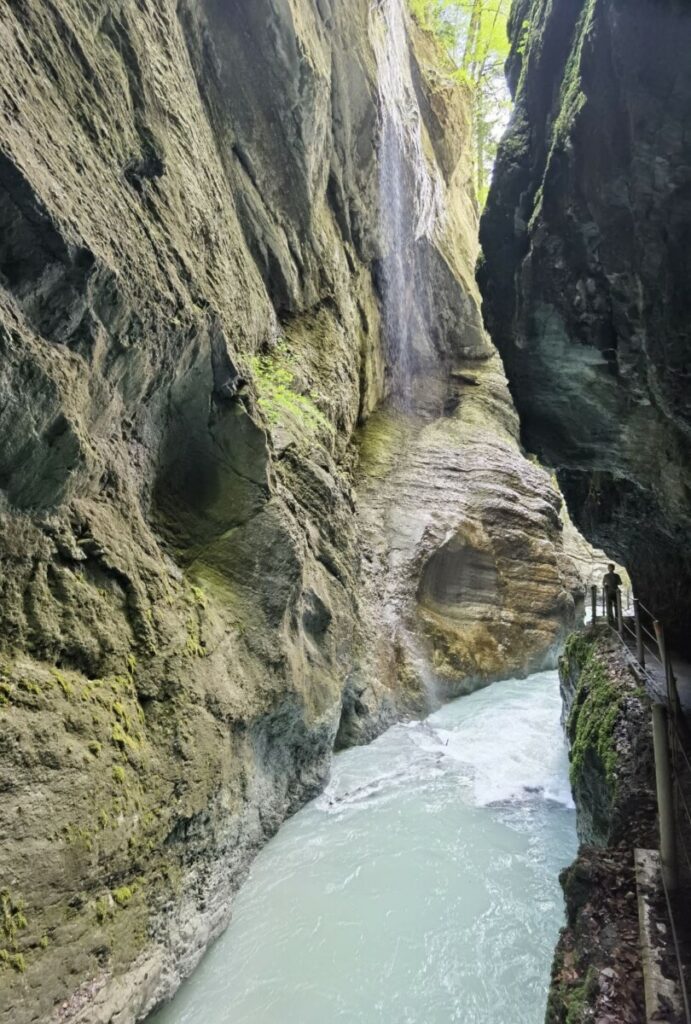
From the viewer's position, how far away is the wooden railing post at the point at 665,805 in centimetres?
337

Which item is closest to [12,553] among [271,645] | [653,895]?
[271,645]

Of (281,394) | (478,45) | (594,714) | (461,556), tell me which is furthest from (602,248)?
(478,45)

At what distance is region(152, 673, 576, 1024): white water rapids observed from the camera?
451 cm

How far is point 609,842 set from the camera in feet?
14.0

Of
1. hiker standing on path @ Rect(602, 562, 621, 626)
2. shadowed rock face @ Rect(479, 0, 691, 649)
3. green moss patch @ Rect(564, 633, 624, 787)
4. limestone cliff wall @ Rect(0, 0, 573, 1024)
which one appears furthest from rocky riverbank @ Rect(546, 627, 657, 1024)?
limestone cliff wall @ Rect(0, 0, 573, 1024)

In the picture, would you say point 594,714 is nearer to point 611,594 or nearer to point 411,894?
point 411,894

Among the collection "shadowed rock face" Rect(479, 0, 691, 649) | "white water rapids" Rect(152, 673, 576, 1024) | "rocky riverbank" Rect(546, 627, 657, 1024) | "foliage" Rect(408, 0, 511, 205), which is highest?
"foliage" Rect(408, 0, 511, 205)

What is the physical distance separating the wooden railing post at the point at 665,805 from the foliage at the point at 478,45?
25.8m

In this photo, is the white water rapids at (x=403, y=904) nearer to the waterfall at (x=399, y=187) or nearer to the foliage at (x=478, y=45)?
the waterfall at (x=399, y=187)

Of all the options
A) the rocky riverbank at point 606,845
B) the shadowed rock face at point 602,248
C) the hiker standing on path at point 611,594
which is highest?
the shadowed rock face at point 602,248

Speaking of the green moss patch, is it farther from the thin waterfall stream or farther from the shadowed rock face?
the shadowed rock face

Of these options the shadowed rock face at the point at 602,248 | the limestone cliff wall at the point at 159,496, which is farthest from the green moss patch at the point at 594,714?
the limestone cliff wall at the point at 159,496

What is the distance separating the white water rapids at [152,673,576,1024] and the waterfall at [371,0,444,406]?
520 inches

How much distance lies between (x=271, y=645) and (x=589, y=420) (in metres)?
4.87
